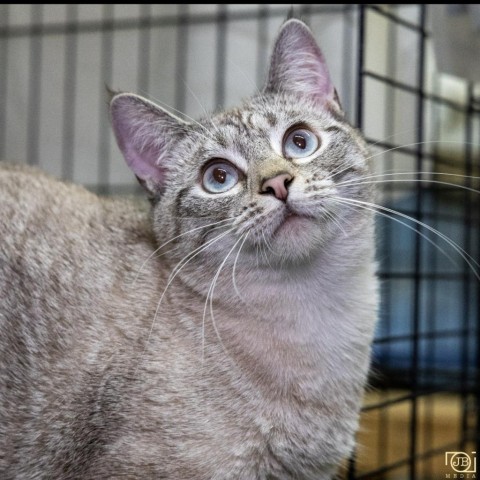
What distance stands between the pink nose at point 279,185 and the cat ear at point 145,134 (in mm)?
398

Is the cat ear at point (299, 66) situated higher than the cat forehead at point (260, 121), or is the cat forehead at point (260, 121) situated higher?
the cat ear at point (299, 66)

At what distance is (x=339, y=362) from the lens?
1.71 meters

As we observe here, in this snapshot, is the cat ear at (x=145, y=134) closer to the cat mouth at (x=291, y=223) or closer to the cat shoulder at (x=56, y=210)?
the cat shoulder at (x=56, y=210)

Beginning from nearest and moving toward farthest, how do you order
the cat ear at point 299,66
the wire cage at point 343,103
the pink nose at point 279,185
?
1. the pink nose at point 279,185
2. the cat ear at point 299,66
3. the wire cage at point 343,103

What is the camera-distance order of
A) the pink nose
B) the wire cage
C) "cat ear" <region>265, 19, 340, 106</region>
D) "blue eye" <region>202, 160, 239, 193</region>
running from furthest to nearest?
the wire cage → "cat ear" <region>265, 19, 340, 106</region> → "blue eye" <region>202, 160, 239, 193</region> → the pink nose

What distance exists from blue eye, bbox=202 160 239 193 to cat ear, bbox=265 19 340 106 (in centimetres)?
30

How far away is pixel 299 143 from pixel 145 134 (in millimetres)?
390

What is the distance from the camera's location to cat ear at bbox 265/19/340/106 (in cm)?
179

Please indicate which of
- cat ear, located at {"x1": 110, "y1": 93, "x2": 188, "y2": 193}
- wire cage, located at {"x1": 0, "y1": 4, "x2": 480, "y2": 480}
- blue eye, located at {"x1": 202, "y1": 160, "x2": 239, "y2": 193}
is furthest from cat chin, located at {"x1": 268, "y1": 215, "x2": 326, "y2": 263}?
wire cage, located at {"x1": 0, "y1": 4, "x2": 480, "y2": 480}

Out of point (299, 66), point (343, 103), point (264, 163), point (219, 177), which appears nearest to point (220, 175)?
point (219, 177)

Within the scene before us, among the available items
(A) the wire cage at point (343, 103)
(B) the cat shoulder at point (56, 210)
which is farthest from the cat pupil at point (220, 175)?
(A) the wire cage at point (343, 103)

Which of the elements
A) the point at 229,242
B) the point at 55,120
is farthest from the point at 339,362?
the point at 55,120

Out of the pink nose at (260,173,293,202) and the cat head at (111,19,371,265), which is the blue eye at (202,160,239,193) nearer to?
the cat head at (111,19,371,265)

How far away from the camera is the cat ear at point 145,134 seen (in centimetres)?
177
